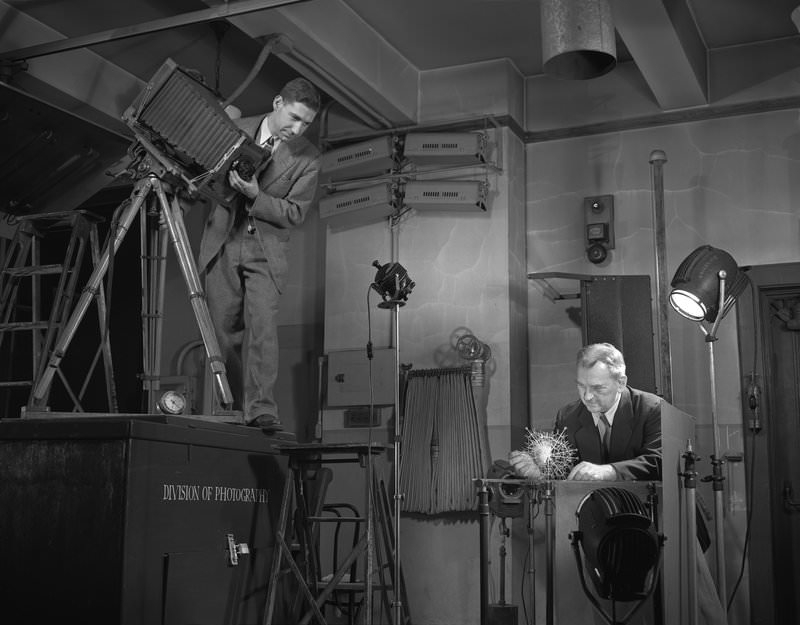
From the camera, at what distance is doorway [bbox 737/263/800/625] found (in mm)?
6461

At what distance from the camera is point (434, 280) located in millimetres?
7305

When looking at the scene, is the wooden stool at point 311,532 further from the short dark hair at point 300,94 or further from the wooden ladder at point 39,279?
the short dark hair at point 300,94

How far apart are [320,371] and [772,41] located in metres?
3.98

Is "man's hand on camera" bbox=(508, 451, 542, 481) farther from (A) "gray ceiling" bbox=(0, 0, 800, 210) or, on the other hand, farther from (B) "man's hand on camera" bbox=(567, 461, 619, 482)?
(A) "gray ceiling" bbox=(0, 0, 800, 210)

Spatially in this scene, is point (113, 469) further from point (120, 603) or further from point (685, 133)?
point (685, 133)

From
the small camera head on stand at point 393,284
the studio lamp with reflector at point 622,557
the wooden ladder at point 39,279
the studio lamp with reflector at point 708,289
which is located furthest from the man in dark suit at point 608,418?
the wooden ladder at point 39,279

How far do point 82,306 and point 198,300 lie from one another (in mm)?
521

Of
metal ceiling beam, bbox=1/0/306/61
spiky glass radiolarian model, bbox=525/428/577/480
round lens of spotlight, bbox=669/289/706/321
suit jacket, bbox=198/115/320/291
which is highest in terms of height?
metal ceiling beam, bbox=1/0/306/61

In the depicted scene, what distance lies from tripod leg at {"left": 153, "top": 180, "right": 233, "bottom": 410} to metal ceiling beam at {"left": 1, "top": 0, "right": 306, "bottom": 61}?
4.16 feet

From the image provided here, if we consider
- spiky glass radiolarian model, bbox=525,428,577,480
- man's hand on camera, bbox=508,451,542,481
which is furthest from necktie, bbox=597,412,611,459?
man's hand on camera, bbox=508,451,542,481

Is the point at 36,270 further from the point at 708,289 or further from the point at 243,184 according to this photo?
the point at 708,289

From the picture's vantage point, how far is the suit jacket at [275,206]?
503cm

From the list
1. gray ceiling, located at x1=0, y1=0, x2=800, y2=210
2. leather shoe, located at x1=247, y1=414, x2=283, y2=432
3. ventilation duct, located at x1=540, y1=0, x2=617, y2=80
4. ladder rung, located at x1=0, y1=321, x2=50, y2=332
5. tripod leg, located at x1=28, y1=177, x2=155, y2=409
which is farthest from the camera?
gray ceiling, located at x1=0, y1=0, x2=800, y2=210

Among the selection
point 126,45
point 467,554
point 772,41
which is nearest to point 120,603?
point 467,554
